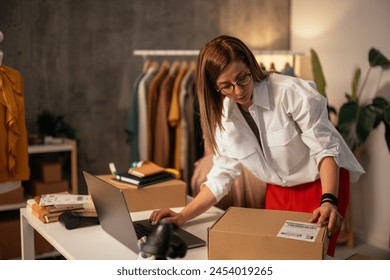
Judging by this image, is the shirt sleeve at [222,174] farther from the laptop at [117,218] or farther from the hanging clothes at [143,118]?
the hanging clothes at [143,118]

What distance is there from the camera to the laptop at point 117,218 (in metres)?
1.41

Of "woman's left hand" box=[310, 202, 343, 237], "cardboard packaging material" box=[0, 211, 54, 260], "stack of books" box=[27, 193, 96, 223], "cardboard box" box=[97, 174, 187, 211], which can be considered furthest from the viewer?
"cardboard packaging material" box=[0, 211, 54, 260]

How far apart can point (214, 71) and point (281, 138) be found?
0.35 m

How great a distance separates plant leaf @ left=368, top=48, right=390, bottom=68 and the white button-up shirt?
1794 millimetres

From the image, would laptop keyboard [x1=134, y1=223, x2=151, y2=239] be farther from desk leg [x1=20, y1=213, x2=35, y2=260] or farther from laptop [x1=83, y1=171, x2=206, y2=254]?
desk leg [x1=20, y1=213, x2=35, y2=260]

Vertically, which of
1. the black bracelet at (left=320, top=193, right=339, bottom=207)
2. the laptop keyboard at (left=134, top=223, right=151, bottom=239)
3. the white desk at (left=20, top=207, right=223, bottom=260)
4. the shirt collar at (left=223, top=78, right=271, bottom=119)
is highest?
the shirt collar at (left=223, top=78, right=271, bottom=119)

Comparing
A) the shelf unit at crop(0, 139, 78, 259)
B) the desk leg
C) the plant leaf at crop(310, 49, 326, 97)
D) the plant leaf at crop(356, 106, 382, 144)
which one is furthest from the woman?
the plant leaf at crop(310, 49, 326, 97)

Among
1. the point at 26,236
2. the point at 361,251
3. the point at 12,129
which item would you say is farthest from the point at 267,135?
the point at 361,251

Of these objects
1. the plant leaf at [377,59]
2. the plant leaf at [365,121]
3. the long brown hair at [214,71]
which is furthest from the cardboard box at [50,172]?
the plant leaf at [377,59]

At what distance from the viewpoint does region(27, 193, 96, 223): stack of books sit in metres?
1.78

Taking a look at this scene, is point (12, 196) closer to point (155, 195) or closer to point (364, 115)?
point (155, 195)

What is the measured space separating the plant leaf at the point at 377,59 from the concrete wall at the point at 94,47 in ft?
4.46

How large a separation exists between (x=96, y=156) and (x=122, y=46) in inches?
34.9
